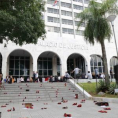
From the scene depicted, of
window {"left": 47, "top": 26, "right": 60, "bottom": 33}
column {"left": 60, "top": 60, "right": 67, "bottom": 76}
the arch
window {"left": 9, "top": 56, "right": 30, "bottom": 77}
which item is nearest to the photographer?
column {"left": 60, "top": 60, "right": 67, "bottom": 76}

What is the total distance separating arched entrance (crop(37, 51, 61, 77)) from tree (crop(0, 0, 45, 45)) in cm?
1619

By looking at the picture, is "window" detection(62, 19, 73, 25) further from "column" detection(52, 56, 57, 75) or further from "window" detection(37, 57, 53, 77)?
"window" detection(37, 57, 53, 77)

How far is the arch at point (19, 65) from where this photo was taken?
27.0 meters

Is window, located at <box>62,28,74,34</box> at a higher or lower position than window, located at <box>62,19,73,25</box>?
lower

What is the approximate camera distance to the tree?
11.2 m

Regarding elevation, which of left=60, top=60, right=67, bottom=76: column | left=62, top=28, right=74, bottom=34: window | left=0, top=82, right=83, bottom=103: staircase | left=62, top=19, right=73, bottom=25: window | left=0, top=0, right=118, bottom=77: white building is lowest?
left=0, top=82, right=83, bottom=103: staircase

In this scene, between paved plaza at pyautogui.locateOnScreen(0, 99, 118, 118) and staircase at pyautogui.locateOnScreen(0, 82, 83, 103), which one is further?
staircase at pyautogui.locateOnScreen(0, 82, 83, 103)

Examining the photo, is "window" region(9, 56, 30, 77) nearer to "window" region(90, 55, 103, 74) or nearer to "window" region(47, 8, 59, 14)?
"window" region(90, 55, 103, 74)

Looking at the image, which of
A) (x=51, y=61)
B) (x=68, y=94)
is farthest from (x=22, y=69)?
(x=68, y=94)

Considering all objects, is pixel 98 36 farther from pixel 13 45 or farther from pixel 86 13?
pixel 13 45

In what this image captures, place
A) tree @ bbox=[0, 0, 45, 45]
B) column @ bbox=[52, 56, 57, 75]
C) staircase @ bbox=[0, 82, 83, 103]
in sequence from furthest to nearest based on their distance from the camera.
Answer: column @ bbox=[52, 56, 57, 75], staircase @ bbox=[0, 82, 83, 103], tree @ bbox=[0, 0, 45, 45]

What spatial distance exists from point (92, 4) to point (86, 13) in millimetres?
941

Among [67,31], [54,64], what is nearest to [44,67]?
[54,64]

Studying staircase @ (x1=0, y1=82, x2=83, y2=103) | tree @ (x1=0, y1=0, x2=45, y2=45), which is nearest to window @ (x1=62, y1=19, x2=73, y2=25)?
tree @ (x1=0, y1=0, x2=45, y2=45)
